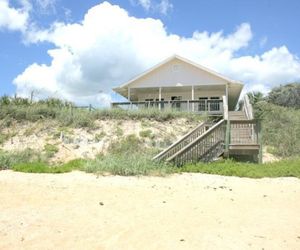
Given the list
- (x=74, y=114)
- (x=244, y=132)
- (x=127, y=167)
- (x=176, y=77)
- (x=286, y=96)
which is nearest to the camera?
(x=127, y=167)

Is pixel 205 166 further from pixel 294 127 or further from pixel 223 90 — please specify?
pixel 223 90

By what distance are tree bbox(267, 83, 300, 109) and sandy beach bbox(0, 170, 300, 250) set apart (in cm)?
4019

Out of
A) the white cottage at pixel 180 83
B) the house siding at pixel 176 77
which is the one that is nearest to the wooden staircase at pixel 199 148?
the white cottage at pixel 180 83

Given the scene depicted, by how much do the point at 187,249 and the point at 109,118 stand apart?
667 inches

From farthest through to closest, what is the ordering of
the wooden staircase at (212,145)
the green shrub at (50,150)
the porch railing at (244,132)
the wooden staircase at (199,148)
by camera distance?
the green shrub at (50,150) < the porch railing at (244,132) < the wooden staircase at (212,145) < the wooden staircase at (199,148)

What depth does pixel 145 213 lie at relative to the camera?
6.56 m

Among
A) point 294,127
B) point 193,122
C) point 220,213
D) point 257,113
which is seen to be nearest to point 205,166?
point 220,213

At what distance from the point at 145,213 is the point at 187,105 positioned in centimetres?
1755

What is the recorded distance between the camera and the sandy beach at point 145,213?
205 inches

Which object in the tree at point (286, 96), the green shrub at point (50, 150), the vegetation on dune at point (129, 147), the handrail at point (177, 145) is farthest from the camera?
the tree at point (286, 96)

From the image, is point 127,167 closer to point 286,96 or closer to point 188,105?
point 188,105

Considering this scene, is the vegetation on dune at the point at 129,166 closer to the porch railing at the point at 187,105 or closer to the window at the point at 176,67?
the porch railing at the point at 187,105

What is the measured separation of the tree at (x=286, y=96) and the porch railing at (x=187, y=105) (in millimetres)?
27139

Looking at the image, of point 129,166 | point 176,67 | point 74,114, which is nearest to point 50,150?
point 74,114
